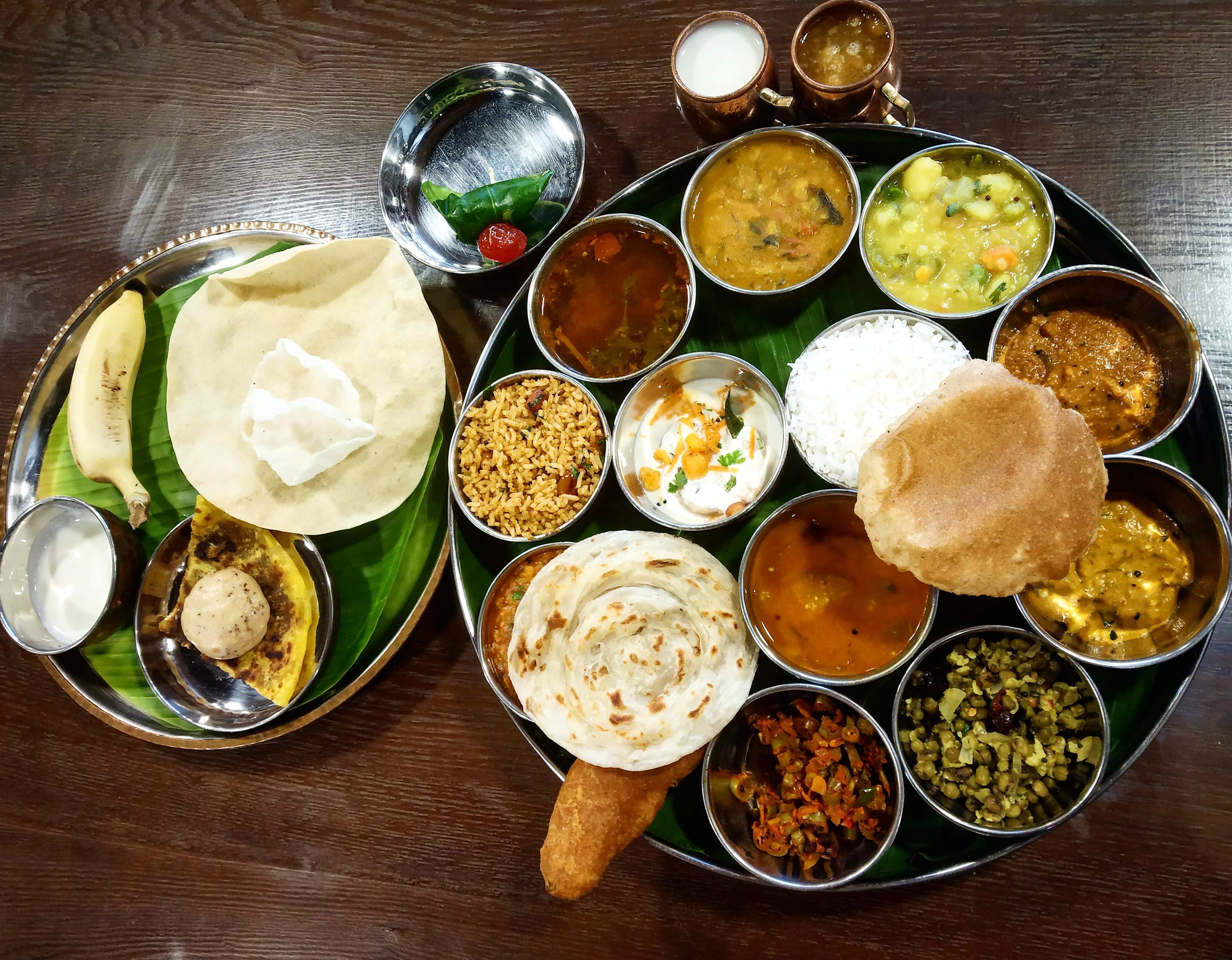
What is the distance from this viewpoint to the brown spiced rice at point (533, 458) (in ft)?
8.30

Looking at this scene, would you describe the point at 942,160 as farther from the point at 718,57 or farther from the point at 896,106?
the point at 718,57

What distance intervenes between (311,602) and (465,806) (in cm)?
92

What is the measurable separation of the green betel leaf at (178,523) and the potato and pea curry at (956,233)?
163 centimetres

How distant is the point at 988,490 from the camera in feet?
6.63

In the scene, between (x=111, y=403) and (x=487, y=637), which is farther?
(x=111, y=403)

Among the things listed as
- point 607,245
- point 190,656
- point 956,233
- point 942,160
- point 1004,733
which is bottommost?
point 1004,733

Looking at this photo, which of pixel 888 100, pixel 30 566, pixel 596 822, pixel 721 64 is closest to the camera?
pixel 596 822

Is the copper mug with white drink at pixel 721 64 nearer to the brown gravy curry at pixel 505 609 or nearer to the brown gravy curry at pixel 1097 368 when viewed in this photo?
the brown gravy curry at pixel 1097 368

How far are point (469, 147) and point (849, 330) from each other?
5.20ft

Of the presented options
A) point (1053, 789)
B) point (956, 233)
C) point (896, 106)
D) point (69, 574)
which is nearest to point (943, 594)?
point (1053, 789)

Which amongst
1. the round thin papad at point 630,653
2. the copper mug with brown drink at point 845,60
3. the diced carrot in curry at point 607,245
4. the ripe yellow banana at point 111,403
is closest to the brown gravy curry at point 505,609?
the round thin papad at point 630,653

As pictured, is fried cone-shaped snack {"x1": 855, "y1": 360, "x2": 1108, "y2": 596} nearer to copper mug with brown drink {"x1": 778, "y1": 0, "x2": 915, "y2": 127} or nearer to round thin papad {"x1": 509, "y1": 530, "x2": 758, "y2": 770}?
round thin papad {"x1": 509, "y1": 530, "x2": 758, "y2": 770}

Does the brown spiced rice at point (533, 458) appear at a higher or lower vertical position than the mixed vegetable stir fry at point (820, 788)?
higher

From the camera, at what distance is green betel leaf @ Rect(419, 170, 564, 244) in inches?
105
